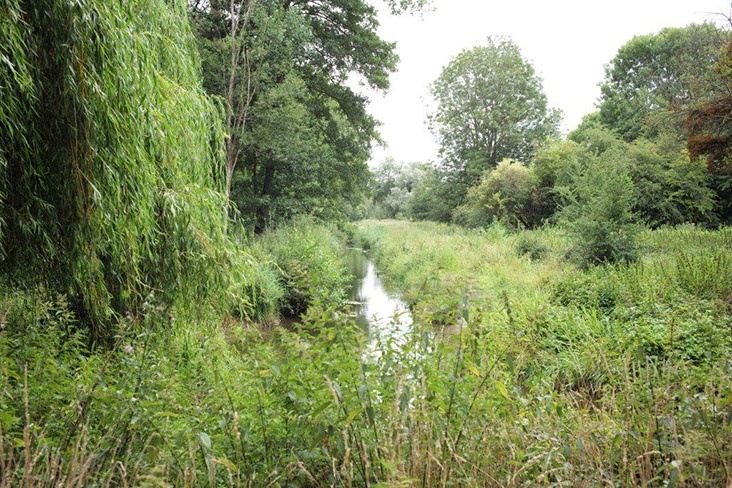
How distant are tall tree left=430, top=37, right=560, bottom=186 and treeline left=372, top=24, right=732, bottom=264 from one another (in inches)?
2.7

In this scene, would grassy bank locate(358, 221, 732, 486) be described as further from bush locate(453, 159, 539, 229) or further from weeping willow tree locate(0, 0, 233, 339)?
bush locate(453, 159, 539, 229)

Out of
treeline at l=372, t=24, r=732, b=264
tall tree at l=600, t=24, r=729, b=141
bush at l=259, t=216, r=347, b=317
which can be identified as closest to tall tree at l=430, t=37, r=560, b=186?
treeline at l=372, t=24, r=732, b=264

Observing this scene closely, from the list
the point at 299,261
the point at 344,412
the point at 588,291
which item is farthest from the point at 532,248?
the point at 344,412

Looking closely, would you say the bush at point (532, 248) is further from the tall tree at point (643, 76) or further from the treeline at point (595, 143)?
the tall tree at point (643, 76)

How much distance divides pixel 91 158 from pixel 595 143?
20271 mm

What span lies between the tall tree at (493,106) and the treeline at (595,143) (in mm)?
69

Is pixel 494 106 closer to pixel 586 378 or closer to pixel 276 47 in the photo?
pixel 276 47

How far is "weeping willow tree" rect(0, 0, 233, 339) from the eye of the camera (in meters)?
2.85

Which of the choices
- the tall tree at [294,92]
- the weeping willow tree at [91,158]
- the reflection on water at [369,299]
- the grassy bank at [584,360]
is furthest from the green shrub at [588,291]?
the tall tree at [294,92]

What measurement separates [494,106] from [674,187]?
14.8 meters

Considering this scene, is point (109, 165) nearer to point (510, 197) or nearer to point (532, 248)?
point (532, 248)

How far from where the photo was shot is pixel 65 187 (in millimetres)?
3064

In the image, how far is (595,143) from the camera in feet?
61.4

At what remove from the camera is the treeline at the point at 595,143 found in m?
9.78
